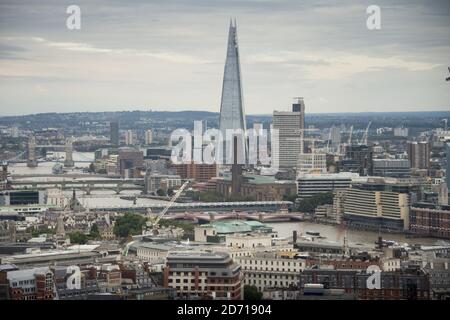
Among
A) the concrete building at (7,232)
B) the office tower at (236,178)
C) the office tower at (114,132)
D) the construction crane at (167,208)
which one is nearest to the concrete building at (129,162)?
the office tower at (114,132)

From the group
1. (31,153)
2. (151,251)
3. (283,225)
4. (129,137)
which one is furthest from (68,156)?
(151,251)

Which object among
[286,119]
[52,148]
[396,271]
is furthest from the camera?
[52,148]

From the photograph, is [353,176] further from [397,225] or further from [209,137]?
[209,137]

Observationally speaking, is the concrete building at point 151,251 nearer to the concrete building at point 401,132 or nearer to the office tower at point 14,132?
the office tower at point 14,132

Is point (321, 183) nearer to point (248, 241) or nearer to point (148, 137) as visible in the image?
point (248, 241)

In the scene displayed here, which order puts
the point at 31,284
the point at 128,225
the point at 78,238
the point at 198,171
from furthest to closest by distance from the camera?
the point at 198,171 → the point at 128,225 → the point at 78,238 → the point at 31,284

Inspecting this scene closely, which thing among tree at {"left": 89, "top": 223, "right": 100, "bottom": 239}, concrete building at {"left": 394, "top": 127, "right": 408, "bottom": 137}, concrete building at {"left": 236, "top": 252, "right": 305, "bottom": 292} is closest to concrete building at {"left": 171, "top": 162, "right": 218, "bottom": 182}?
concrete building at {"left": 394, "top": 127, "right": 408, "bottom": 137}

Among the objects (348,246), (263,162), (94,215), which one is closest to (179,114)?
(263,162)
